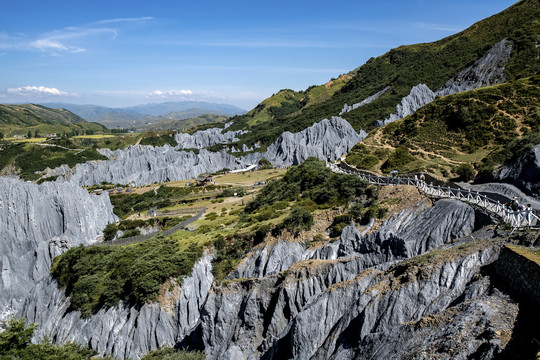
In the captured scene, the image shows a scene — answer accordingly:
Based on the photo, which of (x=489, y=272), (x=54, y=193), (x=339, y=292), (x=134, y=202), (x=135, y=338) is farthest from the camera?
(x=134, y=202)

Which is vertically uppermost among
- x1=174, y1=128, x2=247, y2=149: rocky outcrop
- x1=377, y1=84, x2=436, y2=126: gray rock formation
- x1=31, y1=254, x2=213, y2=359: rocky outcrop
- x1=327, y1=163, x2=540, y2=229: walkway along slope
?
x1=377, y1=84, x2=436, y2=126: gray rock formation

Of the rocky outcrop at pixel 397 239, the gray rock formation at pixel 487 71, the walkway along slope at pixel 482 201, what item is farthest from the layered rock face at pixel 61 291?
the gray rock formation at pixel 487 71

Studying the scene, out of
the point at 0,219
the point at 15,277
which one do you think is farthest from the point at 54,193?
the point at 15,277

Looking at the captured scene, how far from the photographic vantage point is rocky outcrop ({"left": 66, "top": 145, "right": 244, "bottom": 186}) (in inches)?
3696

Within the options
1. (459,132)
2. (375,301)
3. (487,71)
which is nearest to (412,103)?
(487,71)

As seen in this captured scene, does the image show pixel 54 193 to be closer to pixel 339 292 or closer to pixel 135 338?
pixel 135 338

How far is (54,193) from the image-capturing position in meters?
46.1

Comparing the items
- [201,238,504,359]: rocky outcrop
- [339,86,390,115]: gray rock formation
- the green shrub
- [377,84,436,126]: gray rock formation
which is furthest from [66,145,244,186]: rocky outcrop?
[201,238,504,359]: rocky outcrop

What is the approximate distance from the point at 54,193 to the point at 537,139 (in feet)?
175

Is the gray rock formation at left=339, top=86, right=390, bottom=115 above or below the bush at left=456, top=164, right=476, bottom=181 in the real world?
above

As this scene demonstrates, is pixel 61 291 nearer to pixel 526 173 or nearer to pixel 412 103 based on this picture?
pixel 526 173

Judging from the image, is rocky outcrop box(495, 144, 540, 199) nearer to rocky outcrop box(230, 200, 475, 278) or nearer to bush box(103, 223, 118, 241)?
rocky outcrop box(230, 200, 475, 278)

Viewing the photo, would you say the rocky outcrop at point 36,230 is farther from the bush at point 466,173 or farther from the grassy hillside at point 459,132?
the bush at point 466,173

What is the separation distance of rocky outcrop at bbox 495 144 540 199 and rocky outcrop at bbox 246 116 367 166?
4976 centimetres
